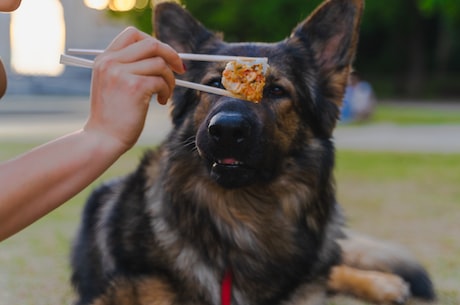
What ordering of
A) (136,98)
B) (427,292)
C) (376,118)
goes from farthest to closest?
(376,118) → (427,292) → (136,98)

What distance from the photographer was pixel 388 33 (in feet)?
156

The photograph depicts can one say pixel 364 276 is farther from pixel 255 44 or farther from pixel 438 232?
pixel 438 232

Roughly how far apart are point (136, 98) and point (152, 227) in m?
2.02

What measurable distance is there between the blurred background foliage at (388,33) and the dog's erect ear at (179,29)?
31645 mm

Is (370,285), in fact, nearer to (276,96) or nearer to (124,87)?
(276,96)

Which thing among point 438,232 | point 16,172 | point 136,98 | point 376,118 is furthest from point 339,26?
point 376,118

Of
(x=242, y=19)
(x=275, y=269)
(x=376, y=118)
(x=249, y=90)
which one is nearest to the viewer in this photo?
(x=249, y=90)

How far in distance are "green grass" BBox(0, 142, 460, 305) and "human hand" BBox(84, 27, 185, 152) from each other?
288 cm

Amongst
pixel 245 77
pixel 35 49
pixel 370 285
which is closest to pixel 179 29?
pixel 245 77

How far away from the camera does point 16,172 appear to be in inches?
66.8

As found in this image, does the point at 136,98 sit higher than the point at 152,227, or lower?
higher

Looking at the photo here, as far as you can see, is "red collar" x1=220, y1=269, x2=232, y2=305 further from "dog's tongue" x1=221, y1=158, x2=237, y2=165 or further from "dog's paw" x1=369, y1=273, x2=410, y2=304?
"dog's paw" x1=369, y1=273, x2=410, y2=304

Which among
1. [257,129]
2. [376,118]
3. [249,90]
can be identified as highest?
[249,90]

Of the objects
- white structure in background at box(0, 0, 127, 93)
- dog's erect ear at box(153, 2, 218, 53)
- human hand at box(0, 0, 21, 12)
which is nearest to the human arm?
human hand at box(0, 0, 21, 12)
